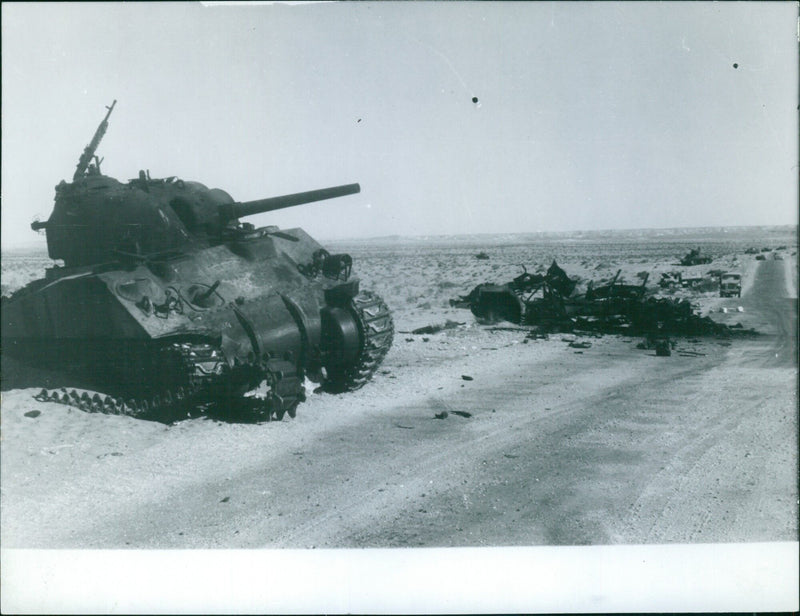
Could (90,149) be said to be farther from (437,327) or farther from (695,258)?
(695,258)

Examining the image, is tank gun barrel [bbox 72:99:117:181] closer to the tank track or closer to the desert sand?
the tank track

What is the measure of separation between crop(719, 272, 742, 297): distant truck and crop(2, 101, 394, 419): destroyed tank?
23.3ft

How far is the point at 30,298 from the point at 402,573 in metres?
5.87

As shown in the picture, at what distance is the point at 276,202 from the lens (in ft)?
29.8

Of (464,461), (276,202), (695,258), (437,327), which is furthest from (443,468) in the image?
(695,258)

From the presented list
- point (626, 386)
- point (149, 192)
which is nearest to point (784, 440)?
point (626, 386)

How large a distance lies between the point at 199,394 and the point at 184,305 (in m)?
1.12

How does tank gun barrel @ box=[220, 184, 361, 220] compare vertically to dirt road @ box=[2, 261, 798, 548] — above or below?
above

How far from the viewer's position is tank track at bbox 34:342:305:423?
743 centimetres

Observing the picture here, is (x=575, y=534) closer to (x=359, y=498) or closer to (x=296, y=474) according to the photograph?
(x=359, y=498)

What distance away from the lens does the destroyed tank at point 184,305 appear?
764 centimetres

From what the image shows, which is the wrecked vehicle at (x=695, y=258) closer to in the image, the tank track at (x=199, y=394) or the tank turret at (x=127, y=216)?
the tank turret at (x=127, y=216)

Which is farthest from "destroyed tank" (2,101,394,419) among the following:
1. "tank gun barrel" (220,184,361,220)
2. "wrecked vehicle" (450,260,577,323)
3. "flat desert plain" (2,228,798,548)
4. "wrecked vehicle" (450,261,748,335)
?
"wrecked vehicle" (450,261,748,335)

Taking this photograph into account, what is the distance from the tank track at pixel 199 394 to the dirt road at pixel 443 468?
0.19 metres
